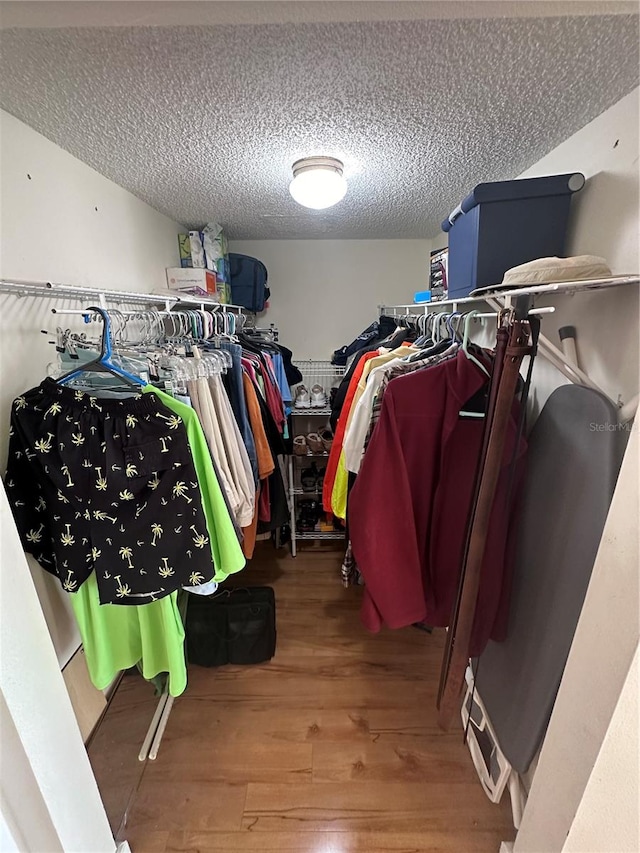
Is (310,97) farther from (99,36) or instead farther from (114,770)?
(114,770)

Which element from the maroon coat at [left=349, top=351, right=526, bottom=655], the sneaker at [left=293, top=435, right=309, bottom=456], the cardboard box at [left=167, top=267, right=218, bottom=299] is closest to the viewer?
the maroon coat at [left=349, top=351, right=526, bottom=655]

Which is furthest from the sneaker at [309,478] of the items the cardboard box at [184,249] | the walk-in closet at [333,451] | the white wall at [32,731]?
the white wall at [32,731]

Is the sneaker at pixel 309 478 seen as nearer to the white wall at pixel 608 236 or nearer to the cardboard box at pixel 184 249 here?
the cardboard box at pixel 184 249

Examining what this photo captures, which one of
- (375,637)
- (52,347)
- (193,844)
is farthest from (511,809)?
(52,347)

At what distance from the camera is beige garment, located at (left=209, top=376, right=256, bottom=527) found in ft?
4.08

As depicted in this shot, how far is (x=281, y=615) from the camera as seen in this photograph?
1.89 meters

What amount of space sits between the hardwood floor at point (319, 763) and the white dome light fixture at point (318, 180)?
194cm

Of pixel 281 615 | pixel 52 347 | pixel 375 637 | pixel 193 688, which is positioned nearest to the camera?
pixel 52 347

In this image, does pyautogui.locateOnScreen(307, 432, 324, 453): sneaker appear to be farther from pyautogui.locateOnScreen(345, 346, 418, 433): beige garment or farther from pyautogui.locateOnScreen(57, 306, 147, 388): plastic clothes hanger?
pyautogui.locateOnScreen(57, 306, 147, 388): plastic clothes hanger

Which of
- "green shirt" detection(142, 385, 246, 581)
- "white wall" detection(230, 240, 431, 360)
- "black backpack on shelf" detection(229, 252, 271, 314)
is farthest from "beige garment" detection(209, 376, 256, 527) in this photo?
"white wall" detection(230, 240, 431, 360)

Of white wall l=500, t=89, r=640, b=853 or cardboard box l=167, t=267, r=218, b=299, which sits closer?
white wall l=500, t=89, r=640, b=853

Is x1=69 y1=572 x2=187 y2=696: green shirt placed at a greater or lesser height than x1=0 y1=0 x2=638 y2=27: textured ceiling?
lesser

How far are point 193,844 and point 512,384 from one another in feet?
5.21

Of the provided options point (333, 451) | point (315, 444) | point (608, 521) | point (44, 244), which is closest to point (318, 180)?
point (44, 244)
